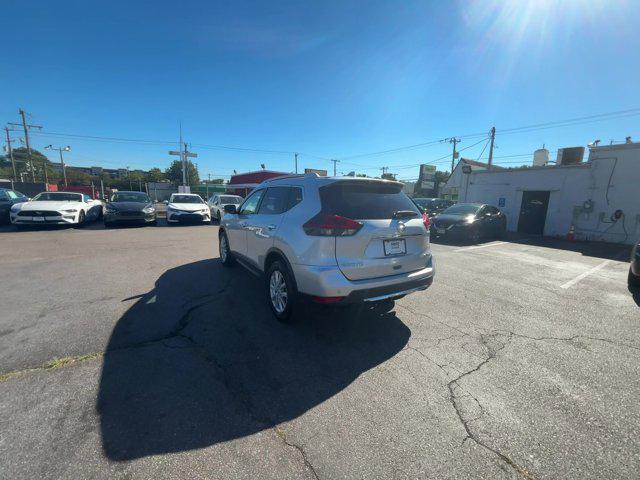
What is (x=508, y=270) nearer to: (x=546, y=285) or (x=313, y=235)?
(x=546, y=285)

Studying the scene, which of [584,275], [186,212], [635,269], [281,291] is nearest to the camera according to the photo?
[281,291]

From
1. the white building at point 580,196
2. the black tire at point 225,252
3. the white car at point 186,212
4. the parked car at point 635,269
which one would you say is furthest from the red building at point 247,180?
the parked car at point 635,269

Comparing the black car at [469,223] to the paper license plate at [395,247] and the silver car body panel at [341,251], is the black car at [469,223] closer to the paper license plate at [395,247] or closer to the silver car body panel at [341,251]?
the silver car body panel at [341,251]

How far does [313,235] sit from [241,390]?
159cm

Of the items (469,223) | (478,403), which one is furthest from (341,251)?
(469,223)

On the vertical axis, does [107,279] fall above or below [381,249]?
below

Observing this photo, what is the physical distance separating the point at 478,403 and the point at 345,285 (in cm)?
149

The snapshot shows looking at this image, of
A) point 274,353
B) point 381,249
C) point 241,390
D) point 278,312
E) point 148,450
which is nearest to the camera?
point 148,450

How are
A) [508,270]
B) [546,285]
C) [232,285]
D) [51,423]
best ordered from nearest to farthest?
1. [51,423]
2. [232,285]
3. [546,285]
4. [508,270]

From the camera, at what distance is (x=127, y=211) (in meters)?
11.6

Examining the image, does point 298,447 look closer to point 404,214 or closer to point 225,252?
point 404,214

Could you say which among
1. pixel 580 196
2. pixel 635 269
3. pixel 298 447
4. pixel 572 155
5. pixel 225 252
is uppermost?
pixel 572 155

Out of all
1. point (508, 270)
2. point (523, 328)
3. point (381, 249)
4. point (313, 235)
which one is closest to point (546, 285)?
point (508, 270)

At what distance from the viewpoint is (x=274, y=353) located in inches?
116
